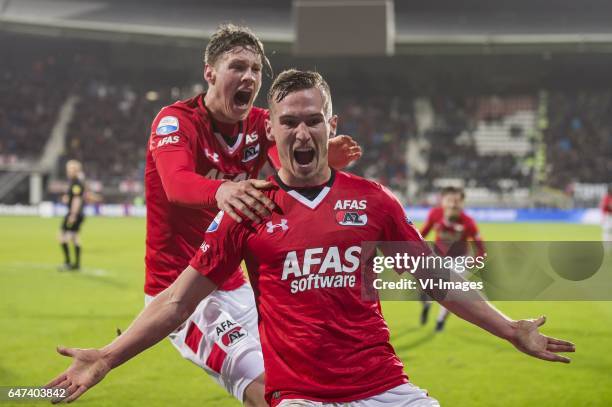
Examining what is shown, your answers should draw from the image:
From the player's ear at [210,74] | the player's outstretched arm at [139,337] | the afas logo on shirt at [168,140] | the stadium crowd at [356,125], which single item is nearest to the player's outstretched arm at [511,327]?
the player's outstretched arm at [139,337]

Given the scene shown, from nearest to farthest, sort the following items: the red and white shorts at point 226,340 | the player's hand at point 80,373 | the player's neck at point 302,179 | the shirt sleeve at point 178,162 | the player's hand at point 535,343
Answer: the player's hand at point 80,373 < the player's hand at point 535,343 < the player's neck at point 302,179 < the shirt sleeve at point 178,162 < the red and white shorts at point 226,340

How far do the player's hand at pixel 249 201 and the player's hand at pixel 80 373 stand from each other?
0.75 metres

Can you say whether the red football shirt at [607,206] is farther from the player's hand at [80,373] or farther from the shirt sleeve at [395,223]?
the player's hand at [80,373]

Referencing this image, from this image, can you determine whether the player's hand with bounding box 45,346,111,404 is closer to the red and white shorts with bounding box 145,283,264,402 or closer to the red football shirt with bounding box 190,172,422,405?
the red football shirt with bounding box 190,172,422,405

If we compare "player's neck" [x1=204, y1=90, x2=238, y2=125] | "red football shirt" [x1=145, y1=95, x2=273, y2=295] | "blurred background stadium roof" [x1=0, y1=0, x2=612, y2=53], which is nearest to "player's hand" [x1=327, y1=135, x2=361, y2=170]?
"red football shirt" [x1=145, y1=95, x2=273, y2=295]

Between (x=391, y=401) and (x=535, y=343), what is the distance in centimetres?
63

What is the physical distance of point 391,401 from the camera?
2738 mm

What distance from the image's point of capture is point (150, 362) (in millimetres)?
7371

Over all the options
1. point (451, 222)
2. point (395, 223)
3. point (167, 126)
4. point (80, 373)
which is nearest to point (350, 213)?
point (395, 223)

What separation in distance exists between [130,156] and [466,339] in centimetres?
3030

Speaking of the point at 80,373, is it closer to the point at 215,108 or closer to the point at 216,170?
the point at 216,170

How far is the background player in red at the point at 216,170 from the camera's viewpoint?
364 cm

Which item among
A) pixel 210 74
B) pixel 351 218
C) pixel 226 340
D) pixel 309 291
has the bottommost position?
pixel 226 340

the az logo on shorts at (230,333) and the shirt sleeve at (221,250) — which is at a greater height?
the shirt sleeve at (221,250)
